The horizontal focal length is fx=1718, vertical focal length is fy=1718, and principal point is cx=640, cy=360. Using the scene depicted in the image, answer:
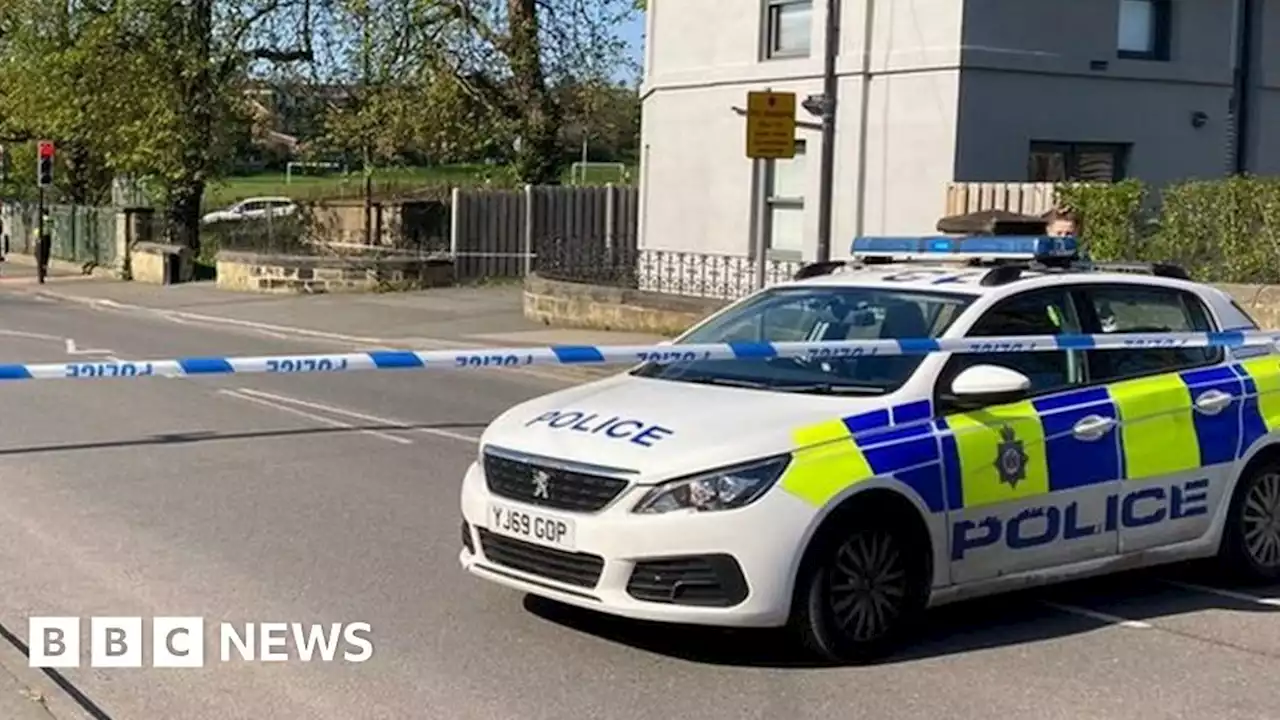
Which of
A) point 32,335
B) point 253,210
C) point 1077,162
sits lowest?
point 32,335

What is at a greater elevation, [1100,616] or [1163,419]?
[1163,419]

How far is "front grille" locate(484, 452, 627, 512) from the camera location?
20.7ft

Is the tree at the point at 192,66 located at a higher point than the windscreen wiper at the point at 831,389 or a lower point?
higher

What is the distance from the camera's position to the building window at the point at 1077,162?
21.0m

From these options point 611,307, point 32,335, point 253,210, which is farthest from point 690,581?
point 253,210

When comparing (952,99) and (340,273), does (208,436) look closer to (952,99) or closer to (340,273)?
(952,99)

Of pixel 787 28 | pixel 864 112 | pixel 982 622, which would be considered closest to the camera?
pixel 982 622

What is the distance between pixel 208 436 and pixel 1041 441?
729cm

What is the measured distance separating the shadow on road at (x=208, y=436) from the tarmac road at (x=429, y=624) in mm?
116

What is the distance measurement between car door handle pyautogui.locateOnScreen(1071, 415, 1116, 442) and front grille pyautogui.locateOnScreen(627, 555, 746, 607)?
181 cm

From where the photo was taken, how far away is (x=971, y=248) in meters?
8.17

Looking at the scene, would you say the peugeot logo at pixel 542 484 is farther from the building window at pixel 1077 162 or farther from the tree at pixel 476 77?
the tree at pixel 476 77

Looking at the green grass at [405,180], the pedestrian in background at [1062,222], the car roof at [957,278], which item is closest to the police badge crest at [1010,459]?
the car roof at [957,278]

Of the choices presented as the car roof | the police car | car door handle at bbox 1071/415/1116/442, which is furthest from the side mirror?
the car roof
